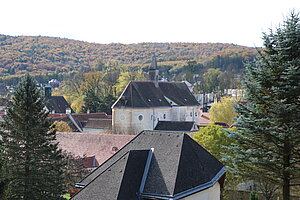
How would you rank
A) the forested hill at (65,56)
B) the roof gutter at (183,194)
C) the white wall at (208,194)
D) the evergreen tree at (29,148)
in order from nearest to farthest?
the roof gutter at (183,194), the white wall at (208,194), the evergreen tree at (29,148), the forested hill at (65,56)

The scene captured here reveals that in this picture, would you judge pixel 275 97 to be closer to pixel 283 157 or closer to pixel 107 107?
pixel 283 157

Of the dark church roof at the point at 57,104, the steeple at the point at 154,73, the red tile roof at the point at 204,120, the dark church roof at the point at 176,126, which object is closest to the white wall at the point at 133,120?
the dark church roof at the point at 176,126

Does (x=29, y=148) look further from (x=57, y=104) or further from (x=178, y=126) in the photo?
(x=57, y=104)

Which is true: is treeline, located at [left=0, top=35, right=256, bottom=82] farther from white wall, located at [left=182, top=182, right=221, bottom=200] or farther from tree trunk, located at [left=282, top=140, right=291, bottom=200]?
tree trunk, located at [left=282, top=140, right=291, bottom=200]

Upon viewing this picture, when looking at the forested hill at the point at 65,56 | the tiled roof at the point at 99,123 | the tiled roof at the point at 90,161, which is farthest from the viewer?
the forested hill at the point at 65,56

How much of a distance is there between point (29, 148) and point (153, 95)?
29.1 metres

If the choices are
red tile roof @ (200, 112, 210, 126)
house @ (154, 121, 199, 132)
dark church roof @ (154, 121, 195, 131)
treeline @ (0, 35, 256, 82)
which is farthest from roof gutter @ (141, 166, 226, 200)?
treeline @ (0, 35, 256, 82)

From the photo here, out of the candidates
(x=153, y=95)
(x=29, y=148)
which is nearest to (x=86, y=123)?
(x=153, y=95)

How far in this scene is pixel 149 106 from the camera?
4344 centimetres

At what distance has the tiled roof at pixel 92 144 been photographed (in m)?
30.4

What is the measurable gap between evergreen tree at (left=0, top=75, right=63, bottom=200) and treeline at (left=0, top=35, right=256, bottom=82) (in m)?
101

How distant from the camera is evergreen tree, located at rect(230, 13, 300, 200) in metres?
13.4

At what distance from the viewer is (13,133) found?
57.3ft

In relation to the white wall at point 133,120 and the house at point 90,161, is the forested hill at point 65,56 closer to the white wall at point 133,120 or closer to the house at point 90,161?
the white wall at point 133,120
